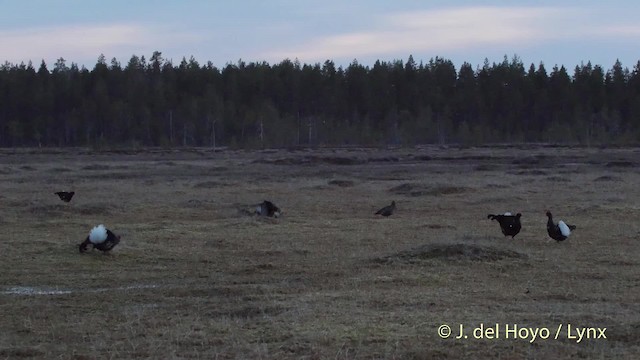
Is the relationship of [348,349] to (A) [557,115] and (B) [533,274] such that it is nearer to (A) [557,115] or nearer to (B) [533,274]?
(B) [533,274]

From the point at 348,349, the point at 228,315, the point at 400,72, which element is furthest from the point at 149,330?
the point at 400,72

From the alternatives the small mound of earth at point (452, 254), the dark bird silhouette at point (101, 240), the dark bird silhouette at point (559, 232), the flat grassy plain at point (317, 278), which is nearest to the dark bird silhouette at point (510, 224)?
the flat grassy plain at point (317, 278)

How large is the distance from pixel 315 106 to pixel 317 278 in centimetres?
9287

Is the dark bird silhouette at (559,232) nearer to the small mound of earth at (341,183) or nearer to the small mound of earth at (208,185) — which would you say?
the small mound of earth at (341,183)

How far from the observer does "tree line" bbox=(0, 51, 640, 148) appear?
95062 millimetres

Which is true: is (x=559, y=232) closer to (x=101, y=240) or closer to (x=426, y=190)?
(x=101, y=240)

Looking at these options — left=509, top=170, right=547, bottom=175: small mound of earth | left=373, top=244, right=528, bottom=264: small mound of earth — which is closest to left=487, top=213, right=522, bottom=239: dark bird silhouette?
left=373, top=244, right=528, bottom=264: small mound of earth

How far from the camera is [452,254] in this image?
14633 mm

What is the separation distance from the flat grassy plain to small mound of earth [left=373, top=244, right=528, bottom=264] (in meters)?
0.03

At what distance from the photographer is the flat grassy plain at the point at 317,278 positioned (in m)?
8.77

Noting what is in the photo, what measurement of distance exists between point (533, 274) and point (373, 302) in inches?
139

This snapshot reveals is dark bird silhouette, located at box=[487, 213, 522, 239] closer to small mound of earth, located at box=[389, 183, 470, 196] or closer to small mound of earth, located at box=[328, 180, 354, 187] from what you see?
small mound of earth, located at box=[389, 183, 470, 196]

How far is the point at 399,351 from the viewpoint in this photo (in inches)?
327

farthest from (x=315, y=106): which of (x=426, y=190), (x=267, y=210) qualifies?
(x=267, y=210)
